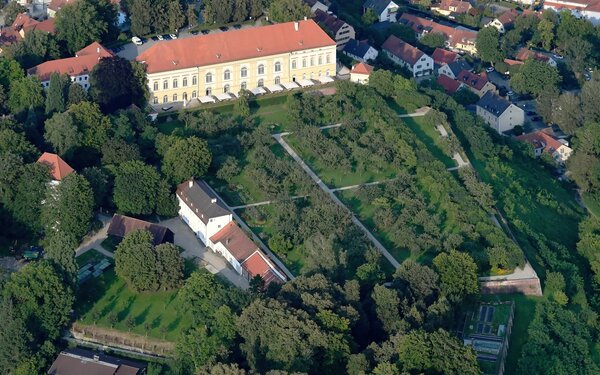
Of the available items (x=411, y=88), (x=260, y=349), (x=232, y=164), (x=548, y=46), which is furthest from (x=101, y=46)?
(x=548, y=46)

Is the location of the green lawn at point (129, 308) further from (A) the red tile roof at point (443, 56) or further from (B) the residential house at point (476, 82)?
(A) the red tile roof at point (443, 56)

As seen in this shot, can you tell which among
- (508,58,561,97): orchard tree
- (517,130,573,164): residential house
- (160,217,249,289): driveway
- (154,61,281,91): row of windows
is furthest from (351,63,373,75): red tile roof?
(160,217,249,289): driveway

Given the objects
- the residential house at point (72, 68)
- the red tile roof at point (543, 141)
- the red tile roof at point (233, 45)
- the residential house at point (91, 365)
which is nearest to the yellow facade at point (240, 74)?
the red tile roof at point (233, 45)

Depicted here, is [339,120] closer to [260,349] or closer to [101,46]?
[101,46]

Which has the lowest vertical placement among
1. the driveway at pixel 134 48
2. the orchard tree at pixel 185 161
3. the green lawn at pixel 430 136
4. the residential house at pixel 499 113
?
the residential house at pixel 499 113

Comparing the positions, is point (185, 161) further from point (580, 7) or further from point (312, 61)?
point (580, 7)

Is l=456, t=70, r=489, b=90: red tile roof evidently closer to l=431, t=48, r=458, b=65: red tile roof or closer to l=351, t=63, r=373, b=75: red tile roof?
l=431, t=48, r=458, b=65: red tile roof

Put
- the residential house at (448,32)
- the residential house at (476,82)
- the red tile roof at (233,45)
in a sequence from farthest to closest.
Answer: the residential house at (448,32) → the residential house at (476,82) → the red tile roof at (233,45)
